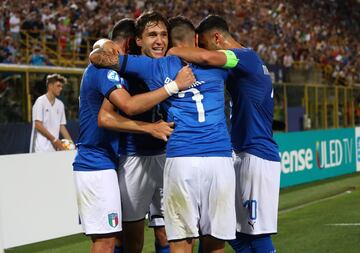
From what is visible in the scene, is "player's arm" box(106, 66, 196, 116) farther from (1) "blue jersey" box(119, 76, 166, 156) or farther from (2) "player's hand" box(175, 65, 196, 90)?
(1) "blue jersey" box(119, 76, 166, 156)

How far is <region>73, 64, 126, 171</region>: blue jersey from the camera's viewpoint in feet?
18.9

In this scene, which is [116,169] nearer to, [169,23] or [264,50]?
[169,23]

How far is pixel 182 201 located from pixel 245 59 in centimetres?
119

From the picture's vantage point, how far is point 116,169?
6039 millimetres

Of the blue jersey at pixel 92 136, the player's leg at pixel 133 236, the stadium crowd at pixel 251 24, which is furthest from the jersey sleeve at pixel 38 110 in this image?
the blue jersey at pixel 92 136

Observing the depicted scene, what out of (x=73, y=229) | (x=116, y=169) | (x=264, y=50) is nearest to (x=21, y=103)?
(x=73, y=229)

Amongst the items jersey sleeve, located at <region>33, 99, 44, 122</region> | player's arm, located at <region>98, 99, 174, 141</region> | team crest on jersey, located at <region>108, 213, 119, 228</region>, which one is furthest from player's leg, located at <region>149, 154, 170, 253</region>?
jersey sleeve, located at <region>33, 99, 44, 122</region>

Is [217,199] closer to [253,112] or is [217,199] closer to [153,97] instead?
[153,97]

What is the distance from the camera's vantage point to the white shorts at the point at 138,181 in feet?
20.1

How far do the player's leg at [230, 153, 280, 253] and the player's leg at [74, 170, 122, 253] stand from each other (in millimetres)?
920

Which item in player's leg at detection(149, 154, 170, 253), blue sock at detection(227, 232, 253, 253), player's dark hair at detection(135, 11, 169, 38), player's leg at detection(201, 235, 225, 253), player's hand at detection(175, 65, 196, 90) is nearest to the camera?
player's hand at detection(175, 65, 196, 90)

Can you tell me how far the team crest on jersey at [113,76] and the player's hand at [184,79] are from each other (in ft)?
1.66

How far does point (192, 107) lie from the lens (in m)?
5.20

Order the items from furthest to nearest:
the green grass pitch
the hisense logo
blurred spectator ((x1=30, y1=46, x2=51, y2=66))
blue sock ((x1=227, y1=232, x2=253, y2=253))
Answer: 1. blurred spectator ((x1=30, y1=46, x2=51, y2=66))
2. the hisense logo
3. the green grass pitch
4. blue sock ((x1=227, y1=232, x2=253, y2=253))
